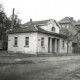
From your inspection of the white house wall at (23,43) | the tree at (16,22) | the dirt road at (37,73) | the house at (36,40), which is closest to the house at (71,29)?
the tree at (16,22)

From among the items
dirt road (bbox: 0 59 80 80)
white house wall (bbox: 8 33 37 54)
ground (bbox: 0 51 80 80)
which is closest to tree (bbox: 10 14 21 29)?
white house wall (bbox: 8 33 37 54)

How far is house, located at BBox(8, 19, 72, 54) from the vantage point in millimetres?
29562

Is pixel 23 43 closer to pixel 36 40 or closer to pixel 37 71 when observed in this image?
pixel 36 40

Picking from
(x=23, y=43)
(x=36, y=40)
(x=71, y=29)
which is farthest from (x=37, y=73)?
(x=71, y=29)

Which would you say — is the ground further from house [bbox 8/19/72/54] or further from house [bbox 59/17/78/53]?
house [bbox 59/17/78/53]

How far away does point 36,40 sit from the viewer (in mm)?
29172

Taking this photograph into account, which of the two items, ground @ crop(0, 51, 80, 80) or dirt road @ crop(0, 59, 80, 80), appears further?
ground @ crop(0, 51, 80, 80)

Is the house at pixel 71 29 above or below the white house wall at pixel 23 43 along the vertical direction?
above

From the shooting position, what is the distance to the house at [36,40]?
2956cm

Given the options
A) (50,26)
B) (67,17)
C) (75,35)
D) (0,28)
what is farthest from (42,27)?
(67,17)

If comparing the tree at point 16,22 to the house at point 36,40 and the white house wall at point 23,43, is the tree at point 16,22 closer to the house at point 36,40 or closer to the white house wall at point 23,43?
the house at point 36,40

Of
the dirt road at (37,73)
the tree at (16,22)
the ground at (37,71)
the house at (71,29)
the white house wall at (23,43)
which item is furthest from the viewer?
the house at (71,29)

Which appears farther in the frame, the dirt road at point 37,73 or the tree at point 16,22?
the tree at point 16,22

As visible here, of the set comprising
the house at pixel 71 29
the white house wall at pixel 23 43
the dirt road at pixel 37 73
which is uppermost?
the house at pixel 71 29
